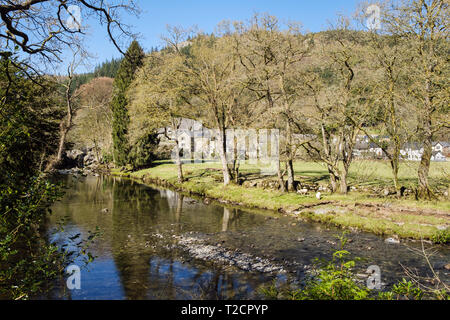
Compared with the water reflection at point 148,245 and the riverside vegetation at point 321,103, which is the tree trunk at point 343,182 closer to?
the riverside vegetation at point 321,103

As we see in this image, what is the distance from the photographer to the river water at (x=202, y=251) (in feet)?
31.1

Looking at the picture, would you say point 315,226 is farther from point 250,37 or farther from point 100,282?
point 250,37

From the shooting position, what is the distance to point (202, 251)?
1284 cm

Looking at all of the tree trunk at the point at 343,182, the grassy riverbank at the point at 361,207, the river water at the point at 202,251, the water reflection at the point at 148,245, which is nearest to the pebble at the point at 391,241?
the river water at the point at 202,251

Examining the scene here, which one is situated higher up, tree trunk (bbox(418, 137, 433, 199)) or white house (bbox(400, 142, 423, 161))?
white house (bbox(400, 142, 423, 161))

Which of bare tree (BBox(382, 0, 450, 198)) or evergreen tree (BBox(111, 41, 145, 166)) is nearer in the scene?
bare tree (BBox(382, 0, 450, 198))

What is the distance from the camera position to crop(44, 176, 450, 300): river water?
9.49 meters

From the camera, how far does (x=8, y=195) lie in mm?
5574

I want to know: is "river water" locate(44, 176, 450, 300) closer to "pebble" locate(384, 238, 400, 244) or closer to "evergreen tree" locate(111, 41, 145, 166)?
"pebble" locate(384, 238, 400, 244)

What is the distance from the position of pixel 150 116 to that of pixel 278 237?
62.0 feet

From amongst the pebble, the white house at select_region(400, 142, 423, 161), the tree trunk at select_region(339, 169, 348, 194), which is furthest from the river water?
the white house at select_region(400, 142, 423, 161)

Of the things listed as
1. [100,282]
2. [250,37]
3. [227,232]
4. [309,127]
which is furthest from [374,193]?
[100,282]

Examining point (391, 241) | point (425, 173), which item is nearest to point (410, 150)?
point (425, 173)

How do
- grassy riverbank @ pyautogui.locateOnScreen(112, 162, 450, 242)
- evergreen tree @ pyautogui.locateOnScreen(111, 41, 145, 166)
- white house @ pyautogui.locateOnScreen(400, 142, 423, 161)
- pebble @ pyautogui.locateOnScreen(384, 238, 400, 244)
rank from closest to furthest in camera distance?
pebble @ pyautogui.locateOnScreen(384, 238, 400, 244), grassy riverbank @ pyautogui.locateOnScreen(112, 162, 450, 242), white house @ pyautogui.locateOnScreen(400, 142, 423, 161), evergreen tree @ pyautogui.locateOnScreen(111, 41, 145, 166)
